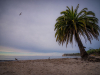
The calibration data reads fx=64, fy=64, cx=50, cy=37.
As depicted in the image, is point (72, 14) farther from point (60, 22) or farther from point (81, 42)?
point (81, 42)

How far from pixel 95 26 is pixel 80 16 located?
2.54 meters

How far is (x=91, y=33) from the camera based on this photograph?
945 centimetres

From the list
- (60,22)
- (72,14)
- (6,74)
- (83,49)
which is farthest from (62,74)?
(72,14)

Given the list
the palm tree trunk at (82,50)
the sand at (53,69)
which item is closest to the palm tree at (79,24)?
the palm tree trunk at (82,50)

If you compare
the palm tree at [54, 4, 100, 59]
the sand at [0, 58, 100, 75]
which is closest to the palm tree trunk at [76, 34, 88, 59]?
the palm tree at [54, 4, 100, 59]

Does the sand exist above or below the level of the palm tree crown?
below

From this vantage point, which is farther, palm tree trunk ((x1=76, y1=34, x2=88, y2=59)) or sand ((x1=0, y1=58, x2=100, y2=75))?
palm tree trunk ((x1=76, y1=34, x2=88, y2=59))

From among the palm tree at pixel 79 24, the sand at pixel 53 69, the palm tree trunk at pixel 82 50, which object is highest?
the palm tree at pixel 79 24

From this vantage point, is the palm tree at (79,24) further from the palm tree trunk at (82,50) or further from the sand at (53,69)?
the sand at (53,69)

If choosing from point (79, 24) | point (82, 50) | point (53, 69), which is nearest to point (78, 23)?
point (79, 24)

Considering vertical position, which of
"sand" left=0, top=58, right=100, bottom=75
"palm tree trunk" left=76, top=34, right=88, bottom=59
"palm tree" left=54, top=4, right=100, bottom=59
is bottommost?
"sand" left=0, top=58, right=100, bottom=75

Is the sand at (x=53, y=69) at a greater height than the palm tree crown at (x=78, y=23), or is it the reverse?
the palm tree crown at (x=78, y=23)

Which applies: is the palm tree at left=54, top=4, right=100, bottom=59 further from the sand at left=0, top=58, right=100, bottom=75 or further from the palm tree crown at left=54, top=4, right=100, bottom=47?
the sand at left=0, top=58, right=100, bottom=75

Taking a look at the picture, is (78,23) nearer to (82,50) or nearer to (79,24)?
(79,24)
